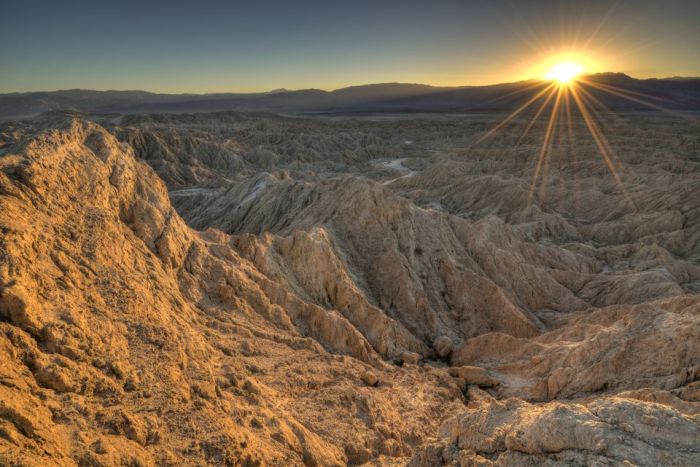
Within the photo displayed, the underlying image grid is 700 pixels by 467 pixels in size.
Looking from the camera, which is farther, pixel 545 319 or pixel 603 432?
pixel 545 319

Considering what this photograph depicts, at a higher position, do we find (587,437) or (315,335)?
(587,437)

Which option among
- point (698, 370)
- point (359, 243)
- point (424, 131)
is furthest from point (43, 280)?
point (424, 131)

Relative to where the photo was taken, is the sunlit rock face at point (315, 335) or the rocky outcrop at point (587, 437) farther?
the sunlit rock face at point (315, 335)

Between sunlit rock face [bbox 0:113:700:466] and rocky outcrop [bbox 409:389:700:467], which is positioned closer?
rocky outcrop [bbox 409:389:700:467]

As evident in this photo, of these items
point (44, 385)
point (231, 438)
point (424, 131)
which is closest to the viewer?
point (44, 385)

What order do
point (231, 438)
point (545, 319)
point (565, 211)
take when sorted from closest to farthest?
point (231, 438), point (545, 319), point (565, 211)

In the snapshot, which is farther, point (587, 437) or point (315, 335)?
point (315, 335)

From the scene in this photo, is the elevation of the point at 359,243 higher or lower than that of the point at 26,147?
lower

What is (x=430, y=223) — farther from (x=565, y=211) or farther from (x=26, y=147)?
(x=565, y=211)
